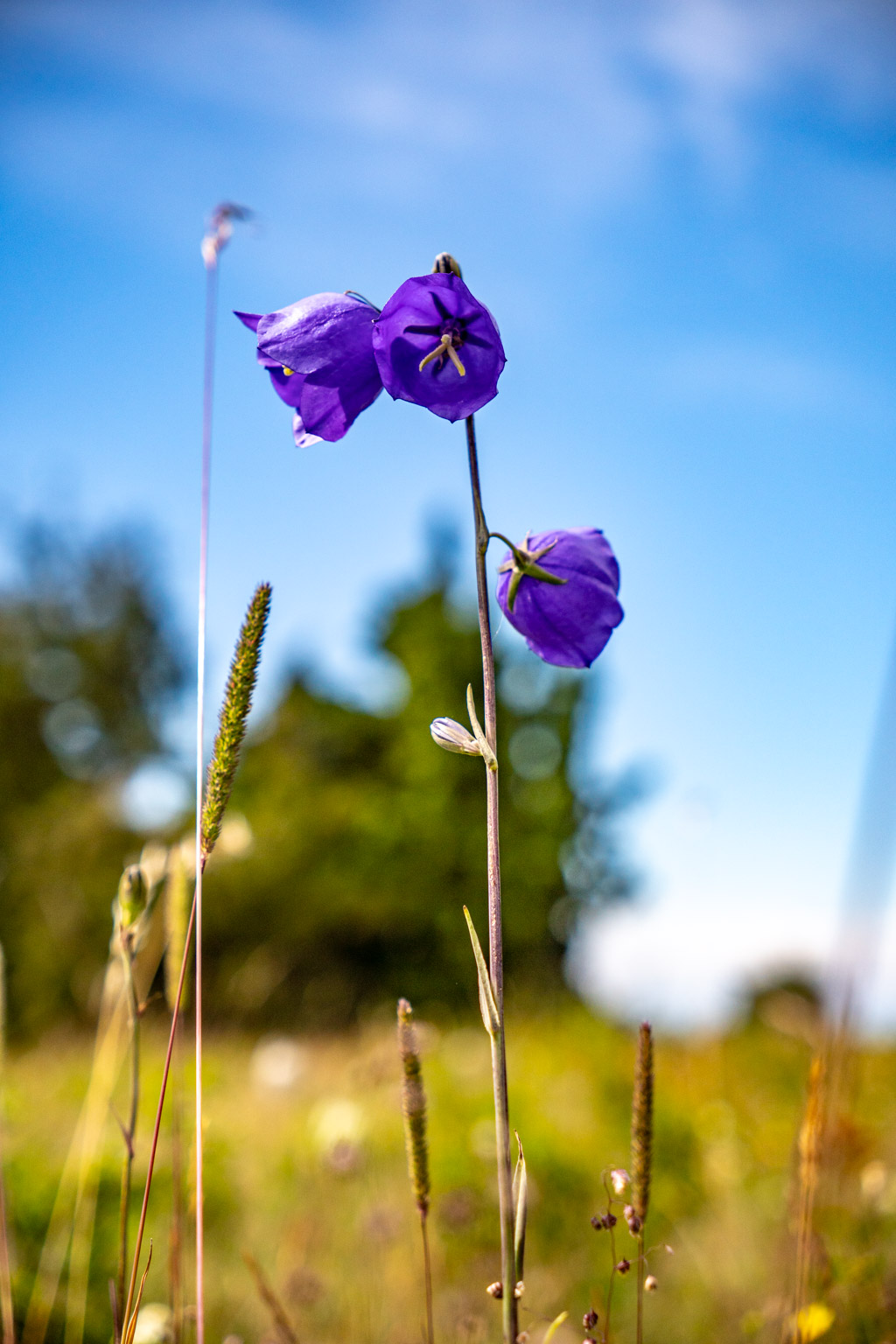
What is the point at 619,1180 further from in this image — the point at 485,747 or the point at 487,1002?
the point at 485,747

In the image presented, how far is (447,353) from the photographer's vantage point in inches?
39.1

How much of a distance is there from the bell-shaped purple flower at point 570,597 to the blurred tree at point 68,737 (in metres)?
10.3

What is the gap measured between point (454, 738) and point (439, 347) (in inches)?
16.5

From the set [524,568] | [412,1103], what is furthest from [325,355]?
[412,1103]

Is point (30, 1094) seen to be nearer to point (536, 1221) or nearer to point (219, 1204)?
point (219, 1204)

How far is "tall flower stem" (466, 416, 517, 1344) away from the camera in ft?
2.60

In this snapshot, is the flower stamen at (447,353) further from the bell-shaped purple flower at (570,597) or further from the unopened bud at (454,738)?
the unopened bud at (454,738)

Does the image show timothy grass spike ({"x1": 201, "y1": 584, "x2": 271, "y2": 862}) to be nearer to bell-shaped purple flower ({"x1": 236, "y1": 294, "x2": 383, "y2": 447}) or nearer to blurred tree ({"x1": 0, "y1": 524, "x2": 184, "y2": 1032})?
bell-shaped purple flower ({"x1": 236, "y1": 294, "x2": 383, "y2": 447})

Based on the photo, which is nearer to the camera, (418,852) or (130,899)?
(130,899)

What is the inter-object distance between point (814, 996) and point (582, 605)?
557cm

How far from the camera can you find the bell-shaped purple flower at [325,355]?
1010mm

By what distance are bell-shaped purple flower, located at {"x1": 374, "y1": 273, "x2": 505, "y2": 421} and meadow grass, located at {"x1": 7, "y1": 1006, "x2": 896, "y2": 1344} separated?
0.90 metres

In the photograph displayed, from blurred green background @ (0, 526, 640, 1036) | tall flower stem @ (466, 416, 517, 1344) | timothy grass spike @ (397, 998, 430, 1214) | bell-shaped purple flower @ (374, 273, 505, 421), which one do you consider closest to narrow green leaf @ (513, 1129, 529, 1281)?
tall flower stem @ (466, 416, 517, 1344)

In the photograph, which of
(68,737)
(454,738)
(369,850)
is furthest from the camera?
(68,737)
